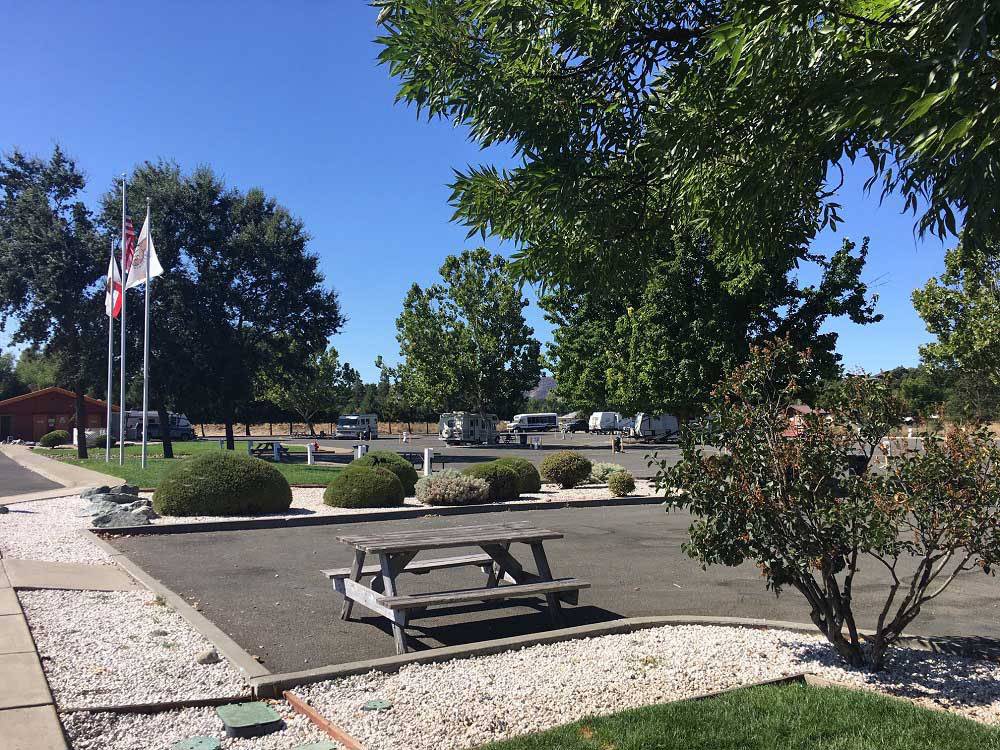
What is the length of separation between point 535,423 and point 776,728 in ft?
260

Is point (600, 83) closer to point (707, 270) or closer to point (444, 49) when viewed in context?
point (444, 49)

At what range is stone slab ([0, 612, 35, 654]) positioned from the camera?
5.61 m

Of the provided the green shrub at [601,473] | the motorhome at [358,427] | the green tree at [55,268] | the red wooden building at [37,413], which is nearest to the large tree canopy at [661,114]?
the green shrub at [601,473]

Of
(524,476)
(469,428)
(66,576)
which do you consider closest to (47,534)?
(66,576)

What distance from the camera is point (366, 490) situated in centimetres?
1608

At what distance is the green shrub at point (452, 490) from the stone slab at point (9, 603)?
966 cm

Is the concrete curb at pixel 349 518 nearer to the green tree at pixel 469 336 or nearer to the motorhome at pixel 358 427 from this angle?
the green tree at pixel 469 336

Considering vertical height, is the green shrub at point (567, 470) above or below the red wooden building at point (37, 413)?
below

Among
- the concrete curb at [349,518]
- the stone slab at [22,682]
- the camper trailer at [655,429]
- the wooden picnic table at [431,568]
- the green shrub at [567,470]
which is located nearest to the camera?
the stone slab at [22,682]

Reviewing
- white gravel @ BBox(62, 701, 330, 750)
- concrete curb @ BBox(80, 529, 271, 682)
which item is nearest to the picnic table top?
concrete curb @ BBox(80, 529, 271, 682)

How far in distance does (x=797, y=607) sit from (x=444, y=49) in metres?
6.02

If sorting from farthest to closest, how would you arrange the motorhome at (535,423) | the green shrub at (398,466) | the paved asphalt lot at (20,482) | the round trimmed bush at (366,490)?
the motorhome at (535,423) < the paved asphalt lot at (20,482) < the green shrub at (398,466) < the round trimmed bush at (366,490)

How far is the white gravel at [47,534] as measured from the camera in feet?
33.7

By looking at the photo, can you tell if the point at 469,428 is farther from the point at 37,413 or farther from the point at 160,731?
the point at 160,731
